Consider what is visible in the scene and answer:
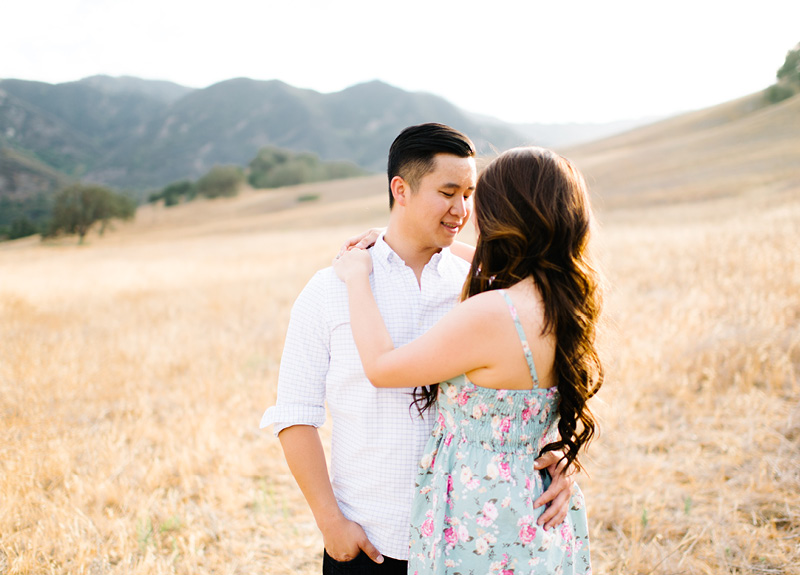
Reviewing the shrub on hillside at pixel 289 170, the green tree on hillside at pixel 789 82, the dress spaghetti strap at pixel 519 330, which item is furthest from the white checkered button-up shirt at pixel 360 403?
the shrub on hillside at pixel 289 170

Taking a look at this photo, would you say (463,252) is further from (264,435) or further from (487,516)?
(264,435)

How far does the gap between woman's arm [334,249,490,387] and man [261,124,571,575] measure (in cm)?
16

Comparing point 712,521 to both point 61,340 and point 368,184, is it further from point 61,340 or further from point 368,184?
point 368,184

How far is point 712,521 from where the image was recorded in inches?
134

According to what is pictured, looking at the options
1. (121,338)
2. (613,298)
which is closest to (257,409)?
(121,338)

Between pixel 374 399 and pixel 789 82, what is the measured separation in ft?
225

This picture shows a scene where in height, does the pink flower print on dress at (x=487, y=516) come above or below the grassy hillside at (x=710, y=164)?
below

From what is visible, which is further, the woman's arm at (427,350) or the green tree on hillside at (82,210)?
the green tree on hillside at (82,210)

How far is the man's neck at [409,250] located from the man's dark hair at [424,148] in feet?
0.69

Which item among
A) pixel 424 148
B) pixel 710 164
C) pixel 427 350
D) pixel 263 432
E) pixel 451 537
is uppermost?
pixel 710 164

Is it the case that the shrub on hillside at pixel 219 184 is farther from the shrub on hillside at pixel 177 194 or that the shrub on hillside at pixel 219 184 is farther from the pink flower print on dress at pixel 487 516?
the pink flower print on dress at pixel 487 516

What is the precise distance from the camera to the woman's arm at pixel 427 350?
1706 mm

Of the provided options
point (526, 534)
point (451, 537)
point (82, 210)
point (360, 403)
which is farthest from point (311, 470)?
point (82, 210)

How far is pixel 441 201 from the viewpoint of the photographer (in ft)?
7.14
